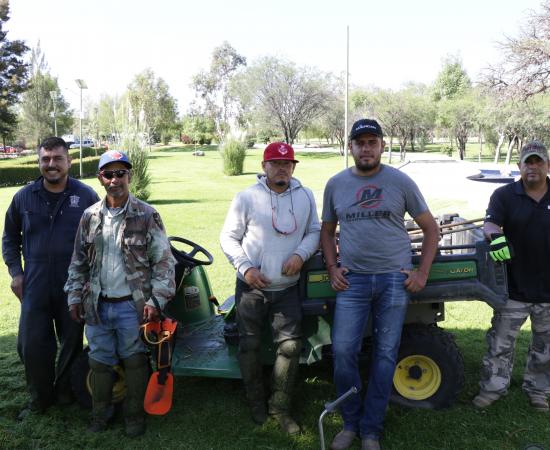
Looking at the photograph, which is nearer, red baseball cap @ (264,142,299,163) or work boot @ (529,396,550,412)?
red baseball cap @ (264,142,299,163)

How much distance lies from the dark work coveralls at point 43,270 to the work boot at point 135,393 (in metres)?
0.66

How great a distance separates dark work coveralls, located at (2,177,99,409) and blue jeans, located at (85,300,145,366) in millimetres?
526

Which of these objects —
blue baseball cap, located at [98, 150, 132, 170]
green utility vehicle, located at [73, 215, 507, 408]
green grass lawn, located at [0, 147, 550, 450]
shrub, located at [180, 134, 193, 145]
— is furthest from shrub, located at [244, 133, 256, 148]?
shrub, located at [180, 134, 193, 145]

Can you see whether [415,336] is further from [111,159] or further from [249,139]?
[249,139]

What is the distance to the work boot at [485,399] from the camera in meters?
3.72

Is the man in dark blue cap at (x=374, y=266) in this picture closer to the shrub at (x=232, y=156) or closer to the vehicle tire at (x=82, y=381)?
the vehicle tire at (x=82, y=381)

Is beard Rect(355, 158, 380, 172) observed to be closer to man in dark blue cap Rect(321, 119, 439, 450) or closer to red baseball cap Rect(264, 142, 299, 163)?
man in dark blue cap Rect(321, 119, 439, 450)

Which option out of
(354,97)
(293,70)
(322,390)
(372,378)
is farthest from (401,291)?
(354,97)

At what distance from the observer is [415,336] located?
144 inches

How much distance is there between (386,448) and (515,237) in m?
1.57

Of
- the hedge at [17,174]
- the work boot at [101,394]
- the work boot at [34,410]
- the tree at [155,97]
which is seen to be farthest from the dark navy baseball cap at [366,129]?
the tree at [155,97]

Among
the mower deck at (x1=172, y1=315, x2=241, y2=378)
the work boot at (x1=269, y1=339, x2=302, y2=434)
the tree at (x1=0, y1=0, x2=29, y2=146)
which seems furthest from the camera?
the tree at (x1=0, y1=0, x2=29, y2=146)

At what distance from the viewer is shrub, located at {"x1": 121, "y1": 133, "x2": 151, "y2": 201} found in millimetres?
16172

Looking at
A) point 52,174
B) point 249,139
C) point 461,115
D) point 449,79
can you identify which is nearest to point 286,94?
point 249,139
